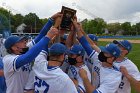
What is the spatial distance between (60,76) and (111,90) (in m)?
0.99

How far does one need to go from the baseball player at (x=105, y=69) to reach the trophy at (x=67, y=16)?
4.5 inches

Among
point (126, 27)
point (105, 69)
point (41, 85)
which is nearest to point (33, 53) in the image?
point (41, 85)

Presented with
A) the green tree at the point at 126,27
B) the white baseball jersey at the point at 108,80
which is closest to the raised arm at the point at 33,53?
the white baseball jersey at the point at 108,80

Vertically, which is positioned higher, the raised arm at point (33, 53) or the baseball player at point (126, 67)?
the raised arm at point (33, 53)

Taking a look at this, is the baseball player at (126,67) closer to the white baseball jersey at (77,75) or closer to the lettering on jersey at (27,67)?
the white baseball jersey at (77,75)

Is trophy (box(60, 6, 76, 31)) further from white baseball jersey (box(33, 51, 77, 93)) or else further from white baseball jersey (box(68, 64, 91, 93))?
white baseball jersey (box(33, 51, 77, 93))

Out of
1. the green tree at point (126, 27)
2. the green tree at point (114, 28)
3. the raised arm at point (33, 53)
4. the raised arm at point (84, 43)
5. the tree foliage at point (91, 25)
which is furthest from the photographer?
the green tree at point (114, 28)

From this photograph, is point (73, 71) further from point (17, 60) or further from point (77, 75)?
point (17, 60)

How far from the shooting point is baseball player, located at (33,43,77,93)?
4219mm

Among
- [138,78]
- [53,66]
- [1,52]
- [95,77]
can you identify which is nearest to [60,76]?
[53,66]

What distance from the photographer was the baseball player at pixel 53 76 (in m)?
4.22

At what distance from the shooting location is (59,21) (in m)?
5.09

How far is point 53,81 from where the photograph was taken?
13.9 ft

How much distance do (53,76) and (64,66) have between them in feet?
4.30
